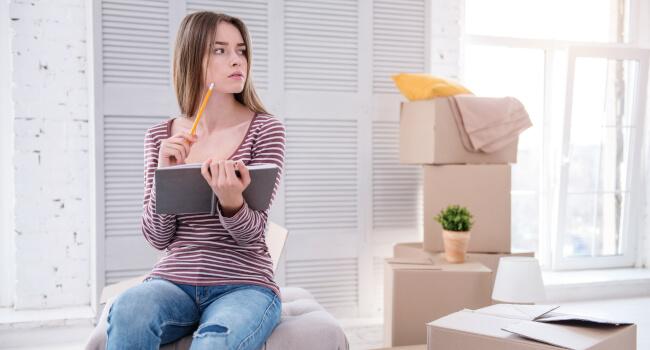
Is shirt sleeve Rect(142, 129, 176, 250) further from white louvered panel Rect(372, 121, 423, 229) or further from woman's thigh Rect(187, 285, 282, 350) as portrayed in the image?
white louvered panel Rect(372, 121, 423, 229)

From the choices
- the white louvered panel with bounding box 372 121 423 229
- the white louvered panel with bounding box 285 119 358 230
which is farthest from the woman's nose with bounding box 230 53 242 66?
the white louvered panel with bounding box 372 121 423 229

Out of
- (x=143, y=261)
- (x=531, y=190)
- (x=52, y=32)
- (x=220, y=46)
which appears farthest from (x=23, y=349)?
(x=531, y=190)

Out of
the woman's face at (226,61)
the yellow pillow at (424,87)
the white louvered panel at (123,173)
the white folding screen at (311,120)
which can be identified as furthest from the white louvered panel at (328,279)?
the woman's face at (226,61)

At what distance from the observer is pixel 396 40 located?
3.07 metres

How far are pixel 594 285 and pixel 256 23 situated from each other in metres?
2.61

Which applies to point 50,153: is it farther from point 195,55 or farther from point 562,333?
point 562,333

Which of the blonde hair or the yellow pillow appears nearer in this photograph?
the blonde hair

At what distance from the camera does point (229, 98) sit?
1.61m

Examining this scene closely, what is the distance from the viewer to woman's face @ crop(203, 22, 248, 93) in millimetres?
1519

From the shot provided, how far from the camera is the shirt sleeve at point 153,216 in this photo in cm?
143

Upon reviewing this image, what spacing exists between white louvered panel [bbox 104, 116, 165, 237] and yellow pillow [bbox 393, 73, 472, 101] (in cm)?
124

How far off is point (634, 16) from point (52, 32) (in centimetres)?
363

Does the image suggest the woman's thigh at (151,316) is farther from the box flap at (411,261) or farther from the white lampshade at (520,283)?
the white lampshade at (520,283)

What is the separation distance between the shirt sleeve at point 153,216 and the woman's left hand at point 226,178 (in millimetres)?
192
